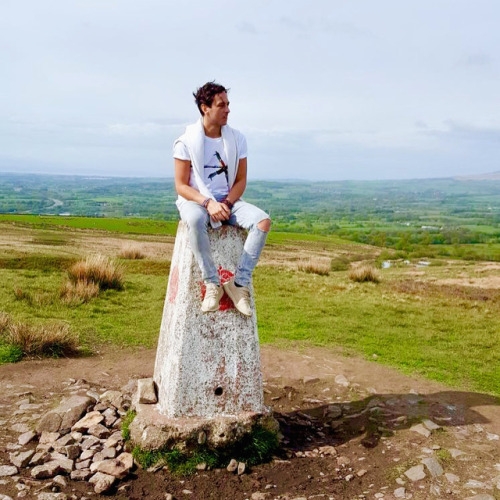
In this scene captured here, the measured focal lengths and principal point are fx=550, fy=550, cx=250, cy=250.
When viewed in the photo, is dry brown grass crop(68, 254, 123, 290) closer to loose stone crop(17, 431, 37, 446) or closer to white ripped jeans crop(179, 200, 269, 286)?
loose stone crop(17, 431, 37, 446)

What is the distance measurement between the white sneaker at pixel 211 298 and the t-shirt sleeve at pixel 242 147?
1.38 m

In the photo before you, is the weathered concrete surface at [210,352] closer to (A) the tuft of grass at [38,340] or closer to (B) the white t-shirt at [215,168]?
(B) the white t-shirt at [215,168]

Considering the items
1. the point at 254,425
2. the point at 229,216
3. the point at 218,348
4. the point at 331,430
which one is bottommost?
the point at 331,430

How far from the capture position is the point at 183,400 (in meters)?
5.30

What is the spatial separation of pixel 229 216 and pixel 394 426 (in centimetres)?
298

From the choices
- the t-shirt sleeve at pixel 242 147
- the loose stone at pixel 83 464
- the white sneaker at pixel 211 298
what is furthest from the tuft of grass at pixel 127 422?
the t-shirt sleeve at pixel 242 147

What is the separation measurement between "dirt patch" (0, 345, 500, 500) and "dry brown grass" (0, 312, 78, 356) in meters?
0.26

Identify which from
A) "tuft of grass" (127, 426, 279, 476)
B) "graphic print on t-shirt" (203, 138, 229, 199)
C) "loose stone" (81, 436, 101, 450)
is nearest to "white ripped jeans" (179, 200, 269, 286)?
"graphic print on t-shirt" (203, 138, 229, 199)

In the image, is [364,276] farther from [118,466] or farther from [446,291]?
→ [118,466]

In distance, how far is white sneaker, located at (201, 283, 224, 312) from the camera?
206 inches

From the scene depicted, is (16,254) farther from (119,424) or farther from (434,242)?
(434,242)

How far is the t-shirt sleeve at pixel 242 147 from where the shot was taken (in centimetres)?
561

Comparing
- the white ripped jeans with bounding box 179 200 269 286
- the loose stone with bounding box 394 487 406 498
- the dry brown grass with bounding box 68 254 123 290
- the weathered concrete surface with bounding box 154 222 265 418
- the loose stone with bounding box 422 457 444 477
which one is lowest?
the loose stone with bounding box 394 487 406 498

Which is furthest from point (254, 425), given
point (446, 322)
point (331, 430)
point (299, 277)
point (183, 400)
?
point (299, 277)
